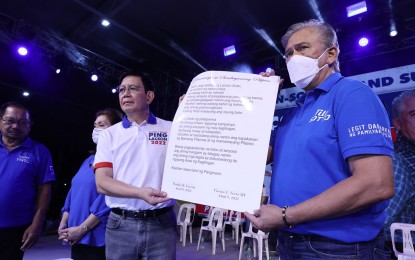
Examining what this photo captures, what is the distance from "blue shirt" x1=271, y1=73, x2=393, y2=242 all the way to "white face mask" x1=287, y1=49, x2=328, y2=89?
0.08m

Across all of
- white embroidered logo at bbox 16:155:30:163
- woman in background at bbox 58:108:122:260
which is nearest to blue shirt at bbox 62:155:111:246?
woman in background at bbox 58:108:122:260

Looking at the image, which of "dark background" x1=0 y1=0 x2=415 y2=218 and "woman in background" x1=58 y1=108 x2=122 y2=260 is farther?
"dark background" x1=0 y1=0 x2=415 y2=218

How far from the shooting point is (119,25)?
20.3 feet

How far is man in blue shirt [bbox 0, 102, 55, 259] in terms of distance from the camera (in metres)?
2.20

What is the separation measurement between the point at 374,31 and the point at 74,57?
6.68 m

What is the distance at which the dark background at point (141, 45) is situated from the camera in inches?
214

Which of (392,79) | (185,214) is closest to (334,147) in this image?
(392,79)

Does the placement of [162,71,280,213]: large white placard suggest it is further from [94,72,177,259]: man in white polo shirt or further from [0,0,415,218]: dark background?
[0,0,415,218]: dark background

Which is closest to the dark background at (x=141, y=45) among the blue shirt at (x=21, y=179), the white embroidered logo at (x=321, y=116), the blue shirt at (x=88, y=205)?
the blue shirt at (x=21, y=179)

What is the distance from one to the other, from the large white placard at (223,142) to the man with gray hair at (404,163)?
3.72 ft

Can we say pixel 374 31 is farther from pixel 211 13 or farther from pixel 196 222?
pixel 196 222

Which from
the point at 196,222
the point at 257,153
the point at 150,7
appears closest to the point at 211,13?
the point at 150,7

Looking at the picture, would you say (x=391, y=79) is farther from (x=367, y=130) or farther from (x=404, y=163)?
(x=367, y=130)

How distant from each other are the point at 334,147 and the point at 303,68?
36 cm
